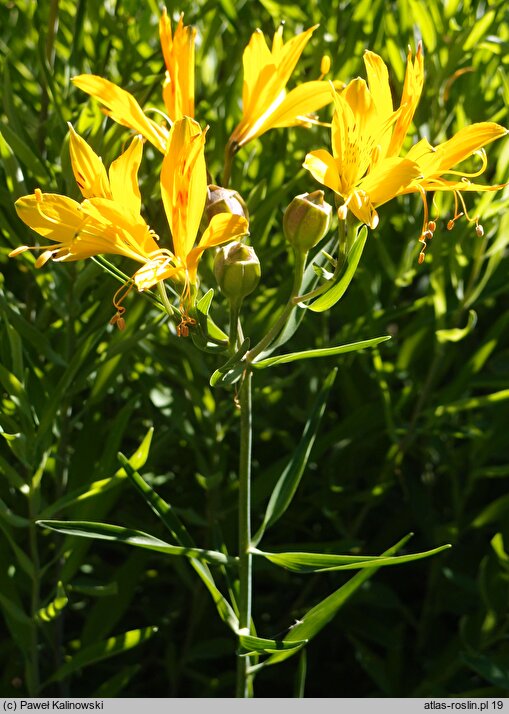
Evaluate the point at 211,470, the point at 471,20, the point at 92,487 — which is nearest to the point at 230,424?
the point at 211,470

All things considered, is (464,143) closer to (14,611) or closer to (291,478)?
(291,478)

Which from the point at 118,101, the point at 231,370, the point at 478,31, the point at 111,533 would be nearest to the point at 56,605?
the point at 111,533

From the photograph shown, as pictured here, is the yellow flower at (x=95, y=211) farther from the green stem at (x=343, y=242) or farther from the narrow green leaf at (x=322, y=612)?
the narrow green leaf at (x=322, y=612)

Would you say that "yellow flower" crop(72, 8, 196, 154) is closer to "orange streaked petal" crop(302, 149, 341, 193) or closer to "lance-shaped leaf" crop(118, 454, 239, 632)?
"orange streaked petal" crop(302, 149, 341, 193)

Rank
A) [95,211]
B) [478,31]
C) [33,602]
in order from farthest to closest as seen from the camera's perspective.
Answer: [478,31] → [33,602] → [95,211]

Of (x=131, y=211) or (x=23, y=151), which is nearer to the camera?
(x=131, y=211)

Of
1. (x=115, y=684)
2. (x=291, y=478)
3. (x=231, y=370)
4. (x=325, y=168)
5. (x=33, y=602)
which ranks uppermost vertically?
(x=325, y=168)

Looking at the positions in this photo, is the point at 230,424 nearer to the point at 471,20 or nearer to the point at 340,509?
the point at 340,509

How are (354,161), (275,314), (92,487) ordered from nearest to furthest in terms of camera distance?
(354,161) → (92,487) → (275,314)
